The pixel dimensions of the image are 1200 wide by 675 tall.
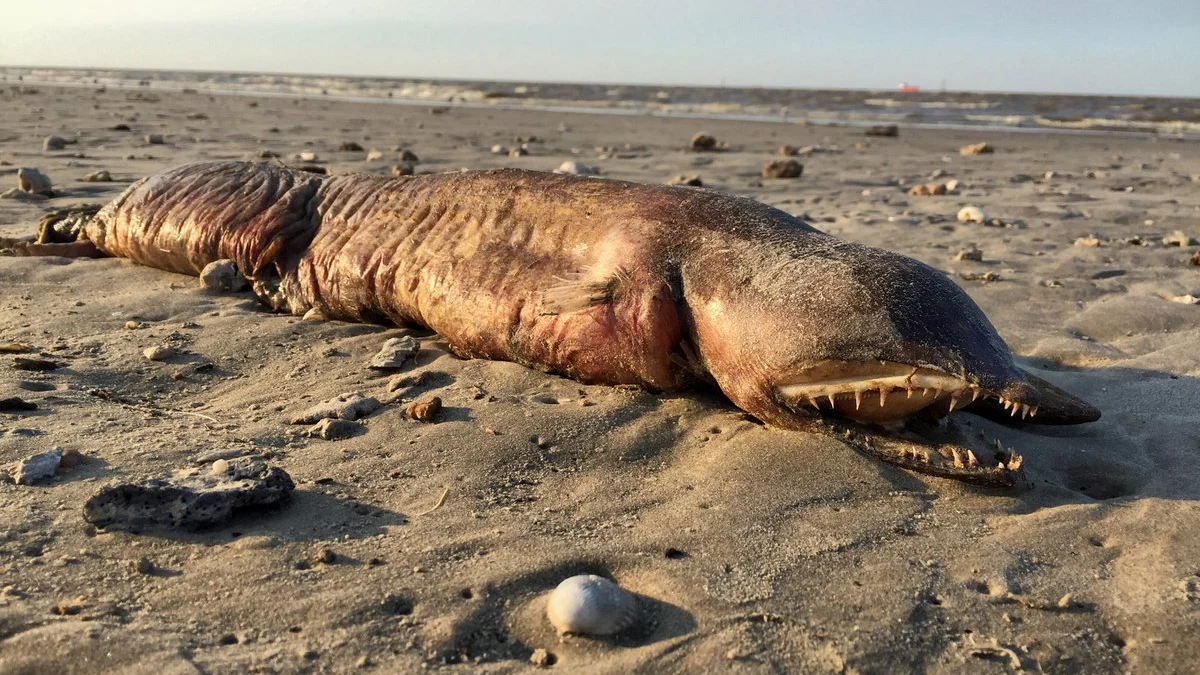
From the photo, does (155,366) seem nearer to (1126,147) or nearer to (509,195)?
(509,195)

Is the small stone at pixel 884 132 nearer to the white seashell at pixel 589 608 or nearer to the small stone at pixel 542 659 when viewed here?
the white seashell at pixel 589 608

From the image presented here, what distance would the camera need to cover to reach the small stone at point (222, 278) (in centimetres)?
535

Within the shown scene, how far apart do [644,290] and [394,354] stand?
3.80 feet

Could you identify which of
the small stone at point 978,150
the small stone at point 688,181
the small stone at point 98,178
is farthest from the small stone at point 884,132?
the small stone at point 98,178

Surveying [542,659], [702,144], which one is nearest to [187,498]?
[542,659]

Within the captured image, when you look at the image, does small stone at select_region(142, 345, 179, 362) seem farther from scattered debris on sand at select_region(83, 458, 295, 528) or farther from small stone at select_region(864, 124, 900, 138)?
small stone at select_region(864, 124, 900, 138)

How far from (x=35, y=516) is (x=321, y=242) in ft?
8.58

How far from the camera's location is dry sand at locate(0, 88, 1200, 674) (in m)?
2.30

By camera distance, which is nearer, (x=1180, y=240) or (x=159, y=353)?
(x=159, y=353)

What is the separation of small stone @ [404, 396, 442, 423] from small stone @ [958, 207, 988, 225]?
19.4 ft

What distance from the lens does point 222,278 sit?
535 cm

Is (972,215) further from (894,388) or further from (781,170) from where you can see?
(894,388)

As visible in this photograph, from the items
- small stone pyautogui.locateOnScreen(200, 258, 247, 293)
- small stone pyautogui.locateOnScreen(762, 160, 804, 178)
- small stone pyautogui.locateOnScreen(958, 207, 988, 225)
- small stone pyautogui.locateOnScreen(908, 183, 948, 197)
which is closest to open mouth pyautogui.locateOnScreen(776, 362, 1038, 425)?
small stone pyautogui.locateOnScreen(200, 258, 247, 293)

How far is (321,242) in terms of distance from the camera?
5.14 metres
